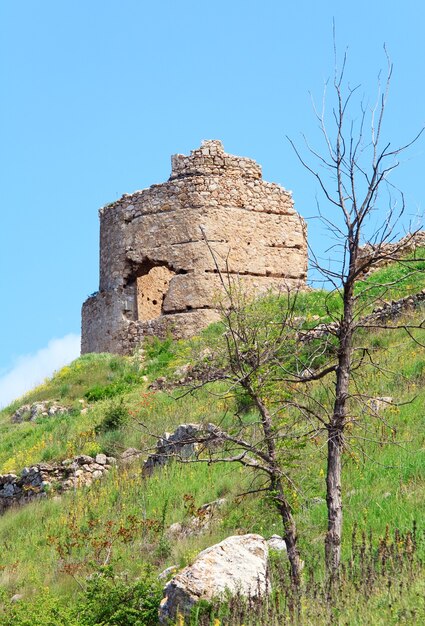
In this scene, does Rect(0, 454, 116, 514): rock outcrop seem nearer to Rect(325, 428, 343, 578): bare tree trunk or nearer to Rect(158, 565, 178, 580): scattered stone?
Rect(158, 565, 178, 580): scattered stone

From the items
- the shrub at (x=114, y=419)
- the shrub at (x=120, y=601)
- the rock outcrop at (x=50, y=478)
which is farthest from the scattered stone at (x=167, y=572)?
the shrub at (x=114, y=419)

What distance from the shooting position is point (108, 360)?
19703mm

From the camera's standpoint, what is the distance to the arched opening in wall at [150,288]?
20406 mm

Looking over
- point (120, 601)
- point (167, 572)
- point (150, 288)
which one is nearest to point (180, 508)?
point (167, 572)

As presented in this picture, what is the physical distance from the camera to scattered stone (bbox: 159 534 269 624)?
7.30 meters

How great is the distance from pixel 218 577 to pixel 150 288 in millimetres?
13967

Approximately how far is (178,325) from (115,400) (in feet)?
8.53

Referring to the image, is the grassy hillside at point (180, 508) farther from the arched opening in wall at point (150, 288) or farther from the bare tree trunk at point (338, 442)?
the arched opening in wall at point (150, 288)

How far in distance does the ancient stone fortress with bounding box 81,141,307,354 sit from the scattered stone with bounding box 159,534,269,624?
38.0 feet

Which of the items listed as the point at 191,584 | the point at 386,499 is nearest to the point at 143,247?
the point at 386,499

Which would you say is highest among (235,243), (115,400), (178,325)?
(235,243)

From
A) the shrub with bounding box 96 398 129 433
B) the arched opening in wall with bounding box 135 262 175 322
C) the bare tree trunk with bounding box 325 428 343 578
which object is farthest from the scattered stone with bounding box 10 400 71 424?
the bare tree trunk with bounding box 325 428 343 578

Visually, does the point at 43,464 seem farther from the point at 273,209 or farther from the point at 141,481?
the point at 273,209

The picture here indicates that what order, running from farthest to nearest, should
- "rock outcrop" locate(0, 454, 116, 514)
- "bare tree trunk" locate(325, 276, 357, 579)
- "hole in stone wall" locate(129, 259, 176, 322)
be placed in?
"hole in stone wall" locate(129, 259, 176, 322), "rock outcrop" locate(0, 454, 116, 514), "bare tree trunk" locate(325, 276, 357, 579)
